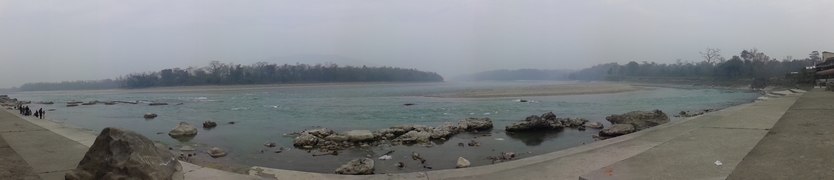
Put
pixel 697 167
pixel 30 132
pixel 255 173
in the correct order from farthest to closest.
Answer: pixel 30 132 → pixel 255 173 → pixel 697 167

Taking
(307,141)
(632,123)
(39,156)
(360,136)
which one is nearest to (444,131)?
(360,136)

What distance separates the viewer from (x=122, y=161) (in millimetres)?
7637

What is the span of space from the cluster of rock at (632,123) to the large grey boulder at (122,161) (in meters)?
15.5

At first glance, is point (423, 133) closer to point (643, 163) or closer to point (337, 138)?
point (337, 138)

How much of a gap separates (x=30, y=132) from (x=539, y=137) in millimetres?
18230

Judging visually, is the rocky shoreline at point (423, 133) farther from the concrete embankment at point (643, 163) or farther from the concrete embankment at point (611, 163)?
the concrete embankment at point (643, 163)

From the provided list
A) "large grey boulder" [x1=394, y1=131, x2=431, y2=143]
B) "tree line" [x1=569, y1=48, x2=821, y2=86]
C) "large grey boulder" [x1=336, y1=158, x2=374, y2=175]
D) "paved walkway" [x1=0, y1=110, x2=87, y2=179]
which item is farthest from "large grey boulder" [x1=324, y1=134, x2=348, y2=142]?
"tree line" [x1=569, y1=48, x2=821, y2=86]

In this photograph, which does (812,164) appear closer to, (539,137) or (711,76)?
(539,137)

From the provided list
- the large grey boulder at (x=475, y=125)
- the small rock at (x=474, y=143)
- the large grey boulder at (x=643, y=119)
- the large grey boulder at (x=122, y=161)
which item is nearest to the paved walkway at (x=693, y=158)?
the large grey boulder at (x=122, y=161)

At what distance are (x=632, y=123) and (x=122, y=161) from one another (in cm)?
1930

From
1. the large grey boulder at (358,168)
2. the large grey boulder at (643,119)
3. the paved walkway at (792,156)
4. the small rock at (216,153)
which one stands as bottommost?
the small rock at (216,153)

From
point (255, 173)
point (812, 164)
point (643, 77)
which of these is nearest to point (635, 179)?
point (812, 164)

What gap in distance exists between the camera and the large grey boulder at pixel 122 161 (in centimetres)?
753

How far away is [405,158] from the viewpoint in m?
14.4
